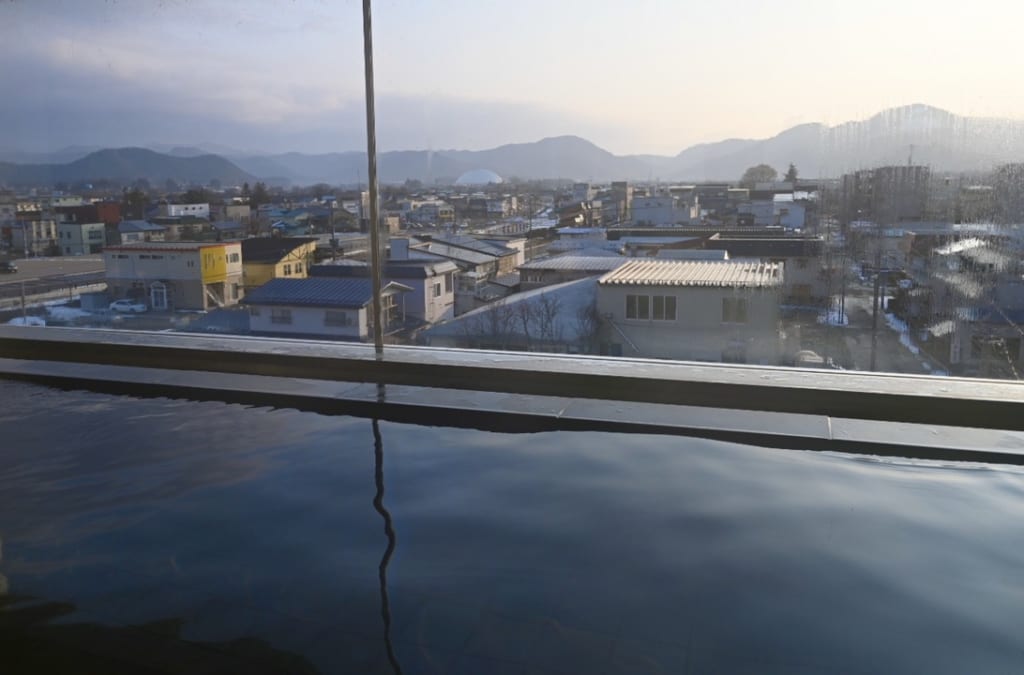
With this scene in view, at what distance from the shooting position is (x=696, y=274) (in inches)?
140

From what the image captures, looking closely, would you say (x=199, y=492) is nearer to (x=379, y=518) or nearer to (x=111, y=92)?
(x=379, y=518)

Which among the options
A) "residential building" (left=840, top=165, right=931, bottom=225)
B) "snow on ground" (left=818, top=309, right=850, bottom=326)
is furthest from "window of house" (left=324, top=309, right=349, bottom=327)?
"residential building" (left=840, top=165, right=931, bottom=225)

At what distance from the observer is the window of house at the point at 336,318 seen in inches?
151

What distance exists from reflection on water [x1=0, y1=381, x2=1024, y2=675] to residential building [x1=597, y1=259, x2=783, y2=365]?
2.80 ft

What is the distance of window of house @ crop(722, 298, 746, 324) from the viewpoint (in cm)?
340

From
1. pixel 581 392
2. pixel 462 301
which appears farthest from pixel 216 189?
pixel 581 392

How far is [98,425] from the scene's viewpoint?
2.89 m

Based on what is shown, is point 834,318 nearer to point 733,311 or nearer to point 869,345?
point 869,345

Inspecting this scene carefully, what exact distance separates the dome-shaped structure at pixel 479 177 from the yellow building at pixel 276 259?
78cm

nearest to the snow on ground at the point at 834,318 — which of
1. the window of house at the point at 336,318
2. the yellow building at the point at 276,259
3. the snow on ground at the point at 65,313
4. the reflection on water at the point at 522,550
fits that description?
the reflection on water at the point at 522,550

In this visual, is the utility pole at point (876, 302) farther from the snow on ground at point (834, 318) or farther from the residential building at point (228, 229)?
the residential building at point (228, 229)

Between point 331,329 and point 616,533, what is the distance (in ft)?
7.24

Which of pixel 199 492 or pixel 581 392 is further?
pixel 581 392

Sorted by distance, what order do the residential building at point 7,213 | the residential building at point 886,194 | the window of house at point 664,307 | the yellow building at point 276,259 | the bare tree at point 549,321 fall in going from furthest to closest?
the residential building at point 7,213
the yellow building at point 276,259
the bare tree at point 549,321
the window of house at point 664,307
the residential building at point 886,194
